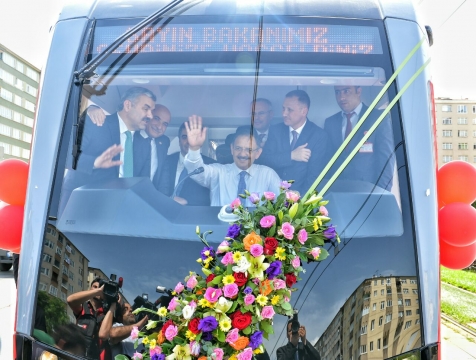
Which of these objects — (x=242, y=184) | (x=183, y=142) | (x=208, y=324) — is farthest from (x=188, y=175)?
(x=208, y=324)

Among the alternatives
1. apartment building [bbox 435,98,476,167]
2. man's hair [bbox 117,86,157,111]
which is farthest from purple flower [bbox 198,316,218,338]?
apartment building [bbox 435,98,476,167]

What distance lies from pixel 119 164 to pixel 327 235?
3.96 feet

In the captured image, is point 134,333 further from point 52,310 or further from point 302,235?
point 302,235

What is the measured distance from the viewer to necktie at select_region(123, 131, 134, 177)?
328 centimetres

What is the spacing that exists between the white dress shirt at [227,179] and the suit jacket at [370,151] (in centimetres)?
37

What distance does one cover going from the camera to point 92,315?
2.85 meters

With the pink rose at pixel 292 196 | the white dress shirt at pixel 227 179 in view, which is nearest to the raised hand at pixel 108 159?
the white dress shirt at pixel 227 179

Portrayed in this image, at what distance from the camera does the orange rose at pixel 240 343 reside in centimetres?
254

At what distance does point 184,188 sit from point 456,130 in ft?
453

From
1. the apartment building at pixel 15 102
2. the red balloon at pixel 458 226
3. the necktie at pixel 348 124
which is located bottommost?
the red balloon at pixel 458 226

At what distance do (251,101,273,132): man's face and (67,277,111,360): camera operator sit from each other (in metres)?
1.18

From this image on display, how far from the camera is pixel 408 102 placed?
10.7ft

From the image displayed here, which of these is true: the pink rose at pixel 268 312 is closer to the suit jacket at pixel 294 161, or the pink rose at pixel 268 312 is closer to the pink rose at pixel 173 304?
the pink rose at pixel 173 304

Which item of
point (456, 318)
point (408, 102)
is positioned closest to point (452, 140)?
point (456, 318)
